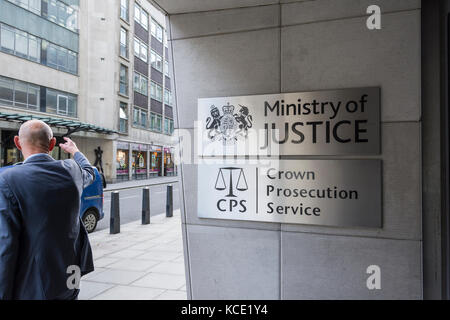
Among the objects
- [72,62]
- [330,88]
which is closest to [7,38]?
[72,62]

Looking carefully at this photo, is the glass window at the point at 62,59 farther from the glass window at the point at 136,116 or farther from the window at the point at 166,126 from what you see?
the window at the point at 166,126

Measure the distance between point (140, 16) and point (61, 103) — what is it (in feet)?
46.5

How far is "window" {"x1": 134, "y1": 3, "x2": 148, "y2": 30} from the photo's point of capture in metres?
32.8

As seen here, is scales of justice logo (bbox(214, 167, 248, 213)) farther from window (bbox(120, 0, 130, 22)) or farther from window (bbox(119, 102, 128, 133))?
window (bbox(120, 0, 130, 22))

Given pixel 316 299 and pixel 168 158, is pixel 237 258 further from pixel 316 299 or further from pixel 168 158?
pixel 168 158

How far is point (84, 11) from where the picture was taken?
1022 inches

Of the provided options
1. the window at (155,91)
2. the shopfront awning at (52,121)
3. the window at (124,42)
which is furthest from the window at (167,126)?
the shopfront awning at (52,121)

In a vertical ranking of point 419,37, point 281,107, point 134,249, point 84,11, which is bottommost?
point 134,249

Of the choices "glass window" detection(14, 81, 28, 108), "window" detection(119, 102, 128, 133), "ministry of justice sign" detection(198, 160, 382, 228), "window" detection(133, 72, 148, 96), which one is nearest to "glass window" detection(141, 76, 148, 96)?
"window" detection(133, 72, 148, 96)

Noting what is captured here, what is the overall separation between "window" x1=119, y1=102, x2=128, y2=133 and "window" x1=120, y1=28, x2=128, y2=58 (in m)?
4.30

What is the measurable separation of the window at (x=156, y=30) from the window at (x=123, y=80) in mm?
8375

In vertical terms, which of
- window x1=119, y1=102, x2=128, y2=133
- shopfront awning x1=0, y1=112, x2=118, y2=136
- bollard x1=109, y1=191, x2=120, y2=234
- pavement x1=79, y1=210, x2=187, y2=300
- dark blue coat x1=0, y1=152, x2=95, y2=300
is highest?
window x1=119, y1=102, x2=128, y2=133

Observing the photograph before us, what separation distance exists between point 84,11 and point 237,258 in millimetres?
27608
